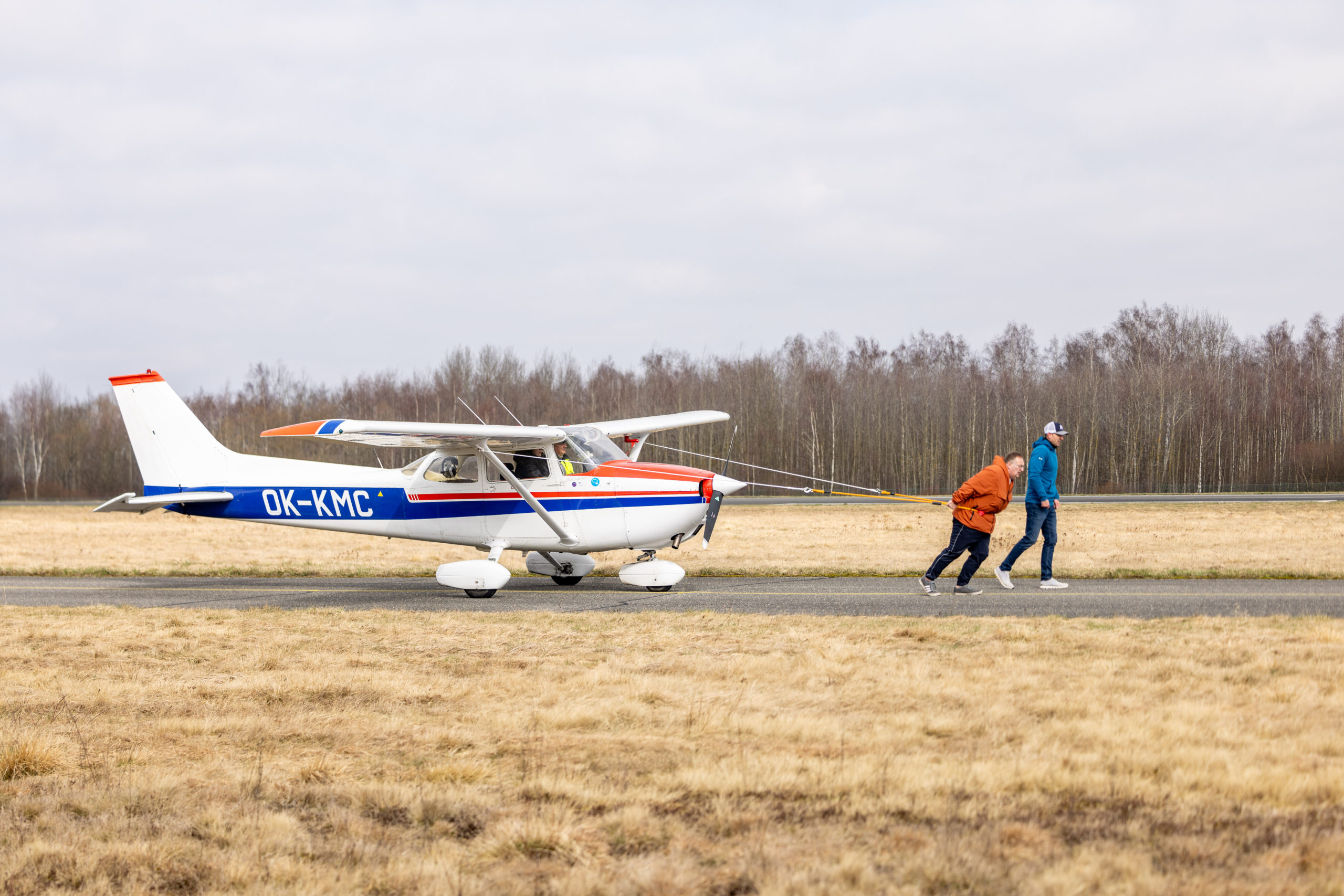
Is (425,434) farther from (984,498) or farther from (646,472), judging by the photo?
(984,498)

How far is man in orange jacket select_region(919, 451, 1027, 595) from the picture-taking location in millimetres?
12289

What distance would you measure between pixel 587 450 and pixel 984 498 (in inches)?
221

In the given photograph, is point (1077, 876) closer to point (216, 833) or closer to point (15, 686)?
point (216, 833)

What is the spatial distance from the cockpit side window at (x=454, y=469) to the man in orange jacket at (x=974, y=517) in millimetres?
6692

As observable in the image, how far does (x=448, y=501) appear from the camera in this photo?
49.5 feet

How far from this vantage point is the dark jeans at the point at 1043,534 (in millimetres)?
12812

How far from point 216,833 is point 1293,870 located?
13.5 ft

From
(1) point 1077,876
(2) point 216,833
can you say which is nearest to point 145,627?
(2) point 216,833

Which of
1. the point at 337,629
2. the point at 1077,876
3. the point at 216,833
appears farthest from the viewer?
the point at 337,629

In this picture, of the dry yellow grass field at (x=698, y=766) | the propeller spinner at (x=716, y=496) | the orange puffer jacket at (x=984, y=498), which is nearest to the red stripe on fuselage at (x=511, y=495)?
the propeller spinner at (x=716, y=496)

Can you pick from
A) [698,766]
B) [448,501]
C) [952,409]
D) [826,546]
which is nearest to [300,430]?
[448,501]

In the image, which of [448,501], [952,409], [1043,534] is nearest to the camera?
[1043,534]

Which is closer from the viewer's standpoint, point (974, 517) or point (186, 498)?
point (974, 517)

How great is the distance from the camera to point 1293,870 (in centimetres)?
347
